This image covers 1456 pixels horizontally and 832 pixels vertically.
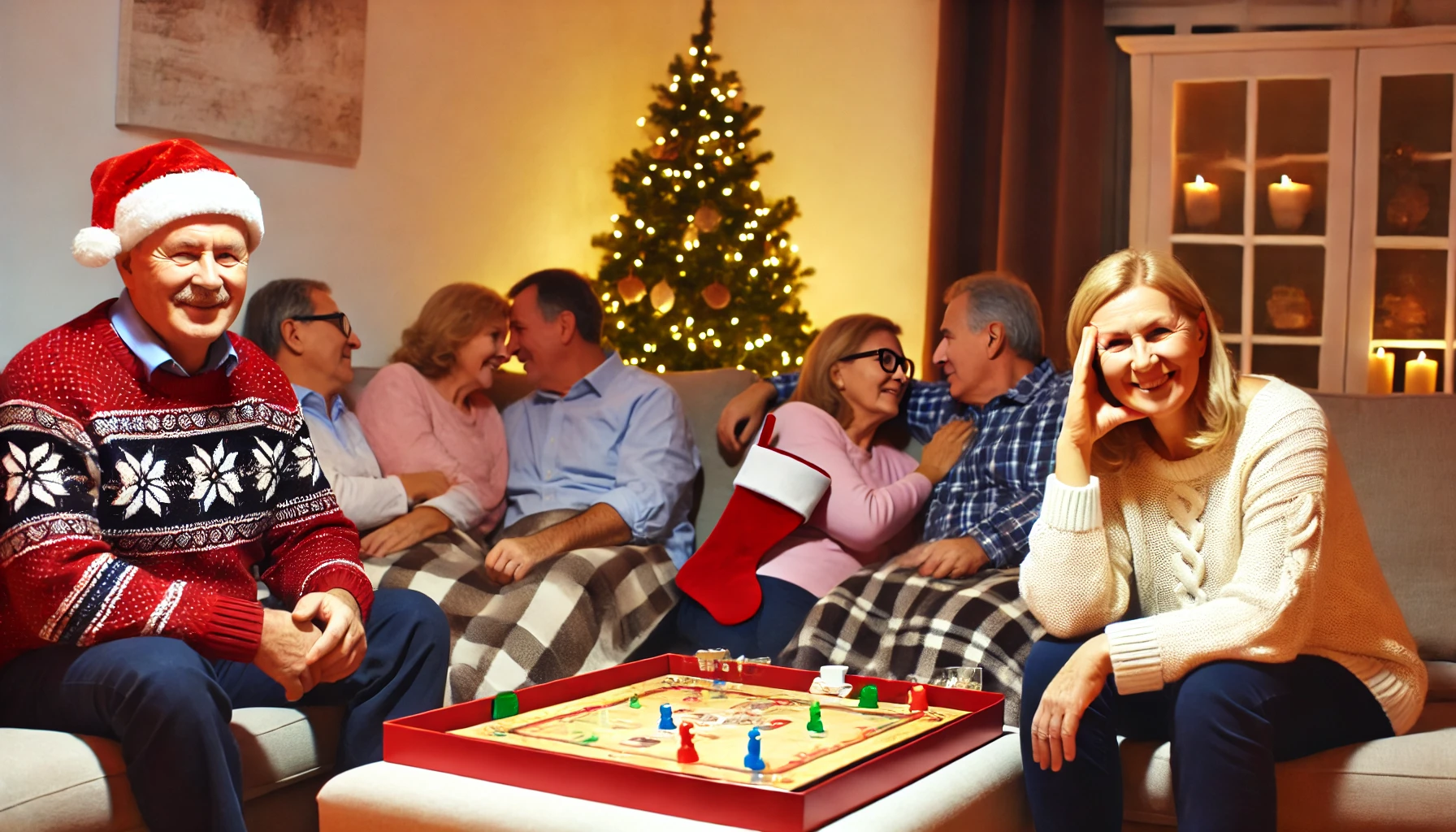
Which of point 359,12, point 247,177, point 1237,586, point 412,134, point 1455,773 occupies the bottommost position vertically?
point 1455,773

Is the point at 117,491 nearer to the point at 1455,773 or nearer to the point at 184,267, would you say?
the point at 184,267

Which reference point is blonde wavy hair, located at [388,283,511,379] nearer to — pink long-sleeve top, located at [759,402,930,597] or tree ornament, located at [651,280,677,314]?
pink long-sleeve top, located at [759,402,930,597]

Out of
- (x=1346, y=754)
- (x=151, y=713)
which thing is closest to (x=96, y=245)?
(x=151, y=713)

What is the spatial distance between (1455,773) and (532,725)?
1244mm

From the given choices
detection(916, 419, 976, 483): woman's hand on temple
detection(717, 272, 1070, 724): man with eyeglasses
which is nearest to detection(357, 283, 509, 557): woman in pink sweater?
detection(717, 272, 1070, 724): man with eyeglasses

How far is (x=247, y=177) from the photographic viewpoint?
2.99 metres

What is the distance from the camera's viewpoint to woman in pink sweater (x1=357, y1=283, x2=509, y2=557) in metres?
2.82

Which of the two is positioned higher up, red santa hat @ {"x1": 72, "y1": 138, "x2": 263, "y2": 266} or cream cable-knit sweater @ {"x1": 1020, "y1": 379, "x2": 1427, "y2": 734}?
red santa hat @ {"x1": 72, "y1": 138, "x2": 263, "y2": 266}

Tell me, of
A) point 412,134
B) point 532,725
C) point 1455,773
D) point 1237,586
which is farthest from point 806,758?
point 412,134

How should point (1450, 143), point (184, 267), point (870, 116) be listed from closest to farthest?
point (184, 267)
point (1450, 143)
point (870, 116)

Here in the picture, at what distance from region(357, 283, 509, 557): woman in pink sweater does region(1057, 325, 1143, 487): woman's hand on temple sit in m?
1.44

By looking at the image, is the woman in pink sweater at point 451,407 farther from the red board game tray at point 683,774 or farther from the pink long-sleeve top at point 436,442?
the red board game tray at point 683,774

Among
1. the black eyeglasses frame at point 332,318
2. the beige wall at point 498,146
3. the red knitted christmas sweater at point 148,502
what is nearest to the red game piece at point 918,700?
the red knitted christmas sweater at point 148,502

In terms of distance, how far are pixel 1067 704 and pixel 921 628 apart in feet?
2.07
